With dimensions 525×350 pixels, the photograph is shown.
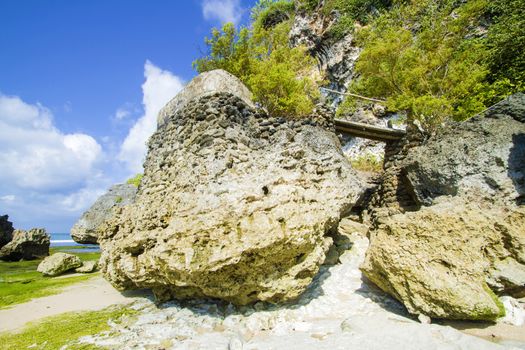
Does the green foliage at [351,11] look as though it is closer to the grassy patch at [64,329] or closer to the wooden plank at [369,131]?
the wooden plank at [369,131]

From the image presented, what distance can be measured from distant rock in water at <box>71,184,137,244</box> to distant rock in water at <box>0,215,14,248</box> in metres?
6.00

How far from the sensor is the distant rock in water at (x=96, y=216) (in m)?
22.8

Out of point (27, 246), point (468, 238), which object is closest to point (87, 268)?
point (27, 246)

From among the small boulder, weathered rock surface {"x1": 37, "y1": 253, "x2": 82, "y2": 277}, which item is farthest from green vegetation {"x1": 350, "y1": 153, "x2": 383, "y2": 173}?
weathered rock surface {"x1": 37, "y1": 253, "x2": 82, "y2": 277}

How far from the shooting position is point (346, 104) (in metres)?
21.0

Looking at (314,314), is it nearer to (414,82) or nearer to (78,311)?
(78,311)

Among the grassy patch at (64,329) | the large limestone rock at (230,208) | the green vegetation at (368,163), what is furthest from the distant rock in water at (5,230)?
the green vegetation at (368,163)

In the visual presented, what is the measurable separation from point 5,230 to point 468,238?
109 ft

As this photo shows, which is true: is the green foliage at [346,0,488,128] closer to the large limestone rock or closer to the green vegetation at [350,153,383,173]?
the green vegetation at [350,153,383,173]

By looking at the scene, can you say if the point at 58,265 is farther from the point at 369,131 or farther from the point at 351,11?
the point at 351,11

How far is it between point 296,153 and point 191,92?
13.0ft

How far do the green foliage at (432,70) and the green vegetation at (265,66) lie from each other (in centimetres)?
430

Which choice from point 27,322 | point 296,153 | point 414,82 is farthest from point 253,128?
point 414,82

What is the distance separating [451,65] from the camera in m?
16.2
